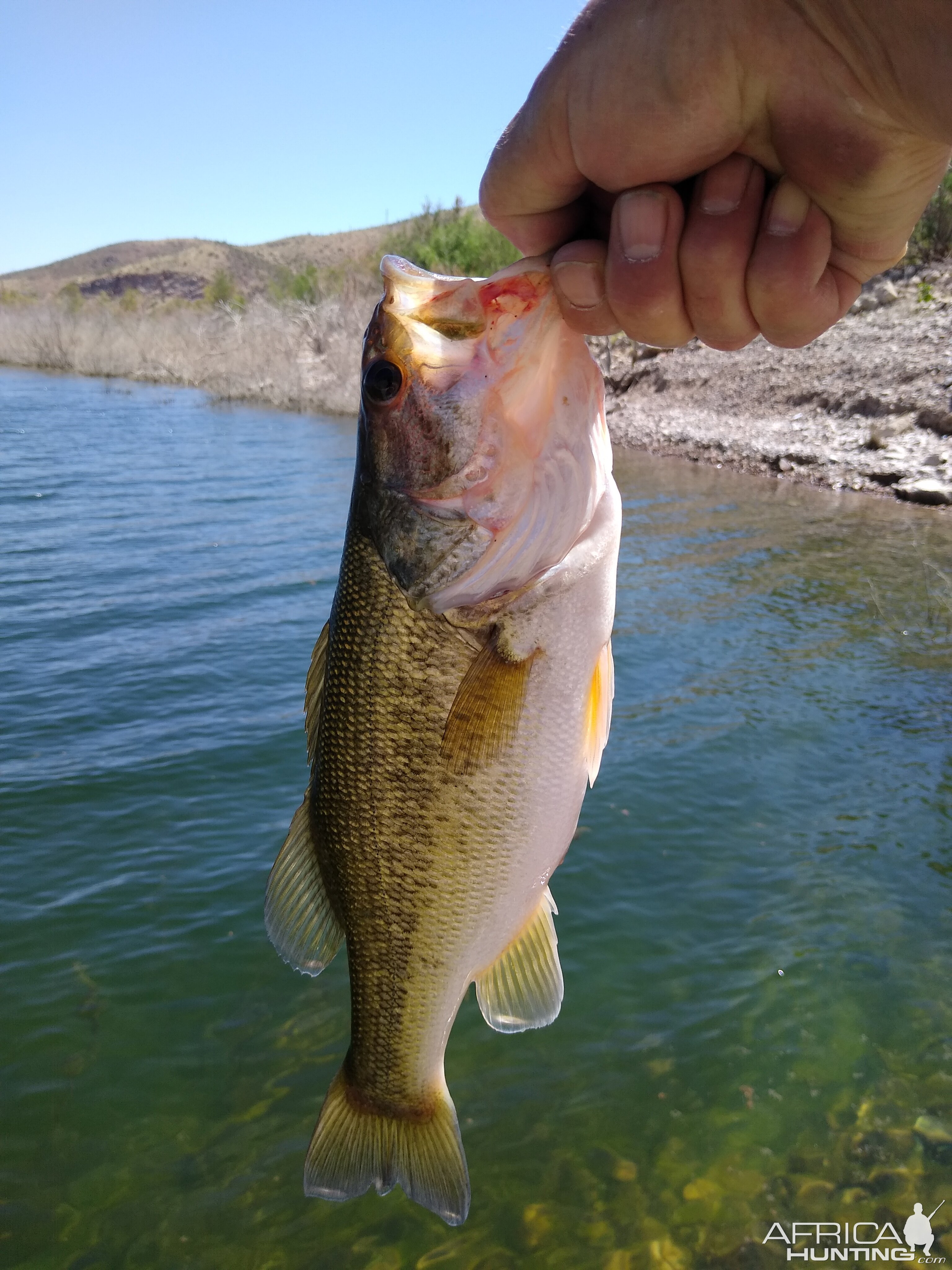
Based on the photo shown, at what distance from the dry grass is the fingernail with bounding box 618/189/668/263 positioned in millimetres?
31589

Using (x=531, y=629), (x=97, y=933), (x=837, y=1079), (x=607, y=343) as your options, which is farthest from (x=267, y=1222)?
(x=607, y=343)

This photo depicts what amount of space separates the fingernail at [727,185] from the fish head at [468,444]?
0.42m

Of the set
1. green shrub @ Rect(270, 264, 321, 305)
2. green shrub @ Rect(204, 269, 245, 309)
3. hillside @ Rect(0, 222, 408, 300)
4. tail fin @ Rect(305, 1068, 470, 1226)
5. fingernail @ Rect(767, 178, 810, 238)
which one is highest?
hillside @ Rect(0, 222, 408, 300)

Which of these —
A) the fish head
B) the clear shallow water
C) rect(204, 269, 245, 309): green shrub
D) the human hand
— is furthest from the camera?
rect(204, 269, 245, 309): green shrub

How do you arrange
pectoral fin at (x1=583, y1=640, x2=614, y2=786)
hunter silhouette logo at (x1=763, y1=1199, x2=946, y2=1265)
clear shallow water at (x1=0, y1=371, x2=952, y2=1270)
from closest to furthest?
pectoral fin at (x1=583, y1=640, x2=614, y2=786), hunter silhouette logo at (x1=763, y1=1199, x2=946, y2=1265), clear shallow water at (x1=0, y1=371, x2=952, y2=1270)

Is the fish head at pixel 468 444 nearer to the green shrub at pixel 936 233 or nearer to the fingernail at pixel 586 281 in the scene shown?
the fingernail at pixel 586 281

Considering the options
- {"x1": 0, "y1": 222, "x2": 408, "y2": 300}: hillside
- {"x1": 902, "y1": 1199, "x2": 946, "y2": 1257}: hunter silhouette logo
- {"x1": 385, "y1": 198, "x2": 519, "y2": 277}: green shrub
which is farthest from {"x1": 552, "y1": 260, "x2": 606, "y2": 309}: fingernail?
{"x1": 0, "y1": 222, "x2": 408, "y2": 300}: hillside

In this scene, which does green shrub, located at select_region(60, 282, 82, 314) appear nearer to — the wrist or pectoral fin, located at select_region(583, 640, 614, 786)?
pectoral fin, located at select_region(583, 640, 614, 786)

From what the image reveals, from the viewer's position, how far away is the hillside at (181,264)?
384ft

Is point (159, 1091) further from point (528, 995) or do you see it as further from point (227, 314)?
point (227, 314)

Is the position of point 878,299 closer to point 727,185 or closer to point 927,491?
point 927,491

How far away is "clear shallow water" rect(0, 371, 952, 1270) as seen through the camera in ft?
13.5

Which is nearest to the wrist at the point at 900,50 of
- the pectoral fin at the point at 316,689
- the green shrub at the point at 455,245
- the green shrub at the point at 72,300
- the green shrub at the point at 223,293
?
the pectoral fin at the point at 316,689

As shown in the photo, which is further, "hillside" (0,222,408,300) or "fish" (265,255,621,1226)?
"hillside" (0,222,408,300)
